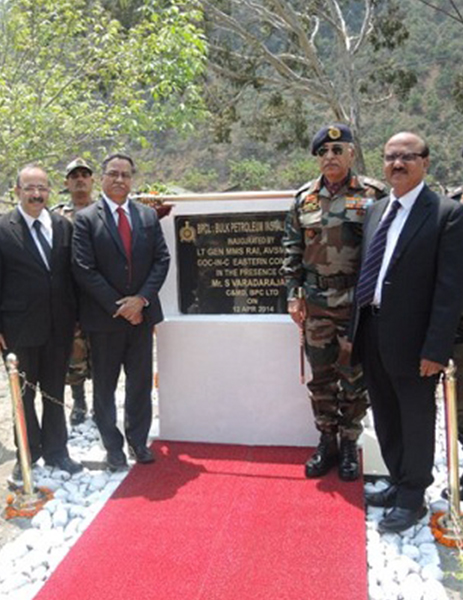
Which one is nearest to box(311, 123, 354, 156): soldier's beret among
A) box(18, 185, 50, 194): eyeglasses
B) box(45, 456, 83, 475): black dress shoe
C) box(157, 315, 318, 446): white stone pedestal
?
box(157, 315, 318, 446): white stone pedestal

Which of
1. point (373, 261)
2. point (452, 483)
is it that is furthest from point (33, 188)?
point (452, 483)

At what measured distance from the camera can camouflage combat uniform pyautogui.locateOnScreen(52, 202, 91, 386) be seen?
14.5ft

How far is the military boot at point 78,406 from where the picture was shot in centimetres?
454

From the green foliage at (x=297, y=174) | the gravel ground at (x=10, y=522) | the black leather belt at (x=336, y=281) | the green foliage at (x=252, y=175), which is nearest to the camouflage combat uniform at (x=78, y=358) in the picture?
the gravel ground at (x=10, y=522)

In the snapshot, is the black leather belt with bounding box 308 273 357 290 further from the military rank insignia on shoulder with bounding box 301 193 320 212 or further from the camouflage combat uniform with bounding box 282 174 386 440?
the military rank insignia on shoulder with bounding box 301 193 320 212

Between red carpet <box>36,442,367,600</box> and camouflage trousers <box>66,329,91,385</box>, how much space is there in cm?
106

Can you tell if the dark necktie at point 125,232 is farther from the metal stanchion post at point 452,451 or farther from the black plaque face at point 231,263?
the metal stanchion post at point 452,451

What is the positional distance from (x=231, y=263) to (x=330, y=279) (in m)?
0.83

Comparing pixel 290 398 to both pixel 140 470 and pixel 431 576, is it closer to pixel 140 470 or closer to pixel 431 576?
pixel 140 470

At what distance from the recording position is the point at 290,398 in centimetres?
392

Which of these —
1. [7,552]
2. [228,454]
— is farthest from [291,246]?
[7,552]

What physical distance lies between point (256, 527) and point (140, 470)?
939 millimetres

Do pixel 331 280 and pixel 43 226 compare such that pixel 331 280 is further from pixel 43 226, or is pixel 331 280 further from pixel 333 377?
pixel 43 226

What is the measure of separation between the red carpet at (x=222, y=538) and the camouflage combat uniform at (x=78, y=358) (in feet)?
3.49
